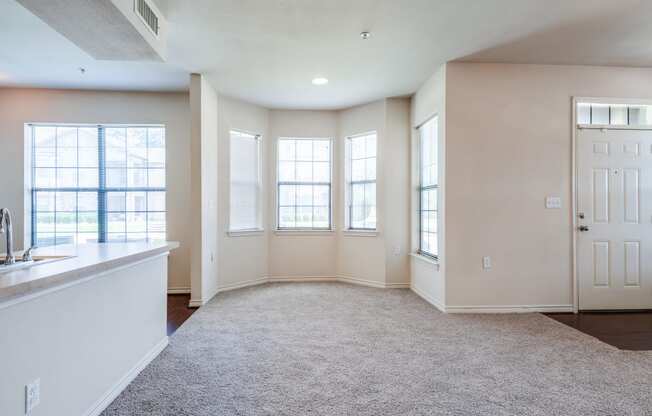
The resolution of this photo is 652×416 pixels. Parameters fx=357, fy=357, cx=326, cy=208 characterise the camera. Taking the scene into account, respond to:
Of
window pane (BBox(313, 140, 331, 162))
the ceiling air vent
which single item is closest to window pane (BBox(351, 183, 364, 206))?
window pane (BBox(313, 140, 331, 162))

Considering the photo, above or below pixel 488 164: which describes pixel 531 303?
below

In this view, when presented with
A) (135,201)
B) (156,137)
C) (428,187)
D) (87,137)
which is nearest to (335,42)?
(428,187)

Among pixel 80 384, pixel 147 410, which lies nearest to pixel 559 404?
pixel 147 410

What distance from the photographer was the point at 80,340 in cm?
183

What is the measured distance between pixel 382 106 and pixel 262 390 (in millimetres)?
4117

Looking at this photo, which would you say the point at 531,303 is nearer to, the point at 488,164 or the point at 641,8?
the point at 488,164

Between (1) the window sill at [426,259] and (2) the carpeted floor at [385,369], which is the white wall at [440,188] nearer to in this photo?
(1) the window sill at [426,259]

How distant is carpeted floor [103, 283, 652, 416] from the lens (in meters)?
2.00

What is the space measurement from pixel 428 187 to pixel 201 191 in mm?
2837

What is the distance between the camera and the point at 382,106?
16.9ft

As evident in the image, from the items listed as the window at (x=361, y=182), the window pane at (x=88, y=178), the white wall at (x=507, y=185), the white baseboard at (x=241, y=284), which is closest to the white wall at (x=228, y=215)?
the white baseboard at (x=241, y=284)

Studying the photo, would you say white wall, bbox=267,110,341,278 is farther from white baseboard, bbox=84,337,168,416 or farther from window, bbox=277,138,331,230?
white baseboard, bbox=84,337,168,416

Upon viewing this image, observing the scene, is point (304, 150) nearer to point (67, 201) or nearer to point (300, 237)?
point (300, 237)

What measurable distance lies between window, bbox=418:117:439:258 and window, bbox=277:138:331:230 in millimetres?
1471
